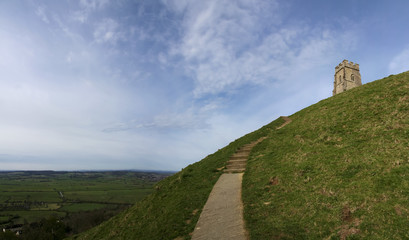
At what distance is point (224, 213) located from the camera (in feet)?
34.3

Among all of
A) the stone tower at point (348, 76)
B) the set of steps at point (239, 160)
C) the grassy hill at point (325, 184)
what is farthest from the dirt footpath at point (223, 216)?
the stone tower at point (348, 76)

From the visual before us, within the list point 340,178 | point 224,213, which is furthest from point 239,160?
point 340,178

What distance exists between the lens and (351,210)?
7.88 metres

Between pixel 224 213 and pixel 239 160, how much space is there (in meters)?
9.02

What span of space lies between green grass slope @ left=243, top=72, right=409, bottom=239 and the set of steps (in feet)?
3.98

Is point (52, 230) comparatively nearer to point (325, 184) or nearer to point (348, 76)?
point (325, 184)

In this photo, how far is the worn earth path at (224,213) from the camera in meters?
8.73

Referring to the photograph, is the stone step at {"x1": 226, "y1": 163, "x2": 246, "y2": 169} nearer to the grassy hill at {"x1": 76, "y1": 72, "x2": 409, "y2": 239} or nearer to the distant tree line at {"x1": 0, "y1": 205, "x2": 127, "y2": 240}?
the grassy hill at {"x1": 76, "y1": 72, "x2": 409, "y2": 239}

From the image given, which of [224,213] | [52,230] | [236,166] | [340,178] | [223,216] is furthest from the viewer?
[52,230]

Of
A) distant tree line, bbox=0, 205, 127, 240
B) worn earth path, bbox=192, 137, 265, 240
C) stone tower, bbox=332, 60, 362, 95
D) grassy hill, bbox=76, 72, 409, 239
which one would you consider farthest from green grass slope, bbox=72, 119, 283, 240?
distant tree line, bbox=0, 205, 127, 240

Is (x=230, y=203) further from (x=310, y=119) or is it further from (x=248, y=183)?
(x=310, y=119)

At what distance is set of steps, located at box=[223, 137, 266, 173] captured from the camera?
1755cm

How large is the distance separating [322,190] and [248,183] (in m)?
4.82

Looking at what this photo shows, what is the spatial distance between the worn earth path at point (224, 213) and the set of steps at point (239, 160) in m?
0.88
